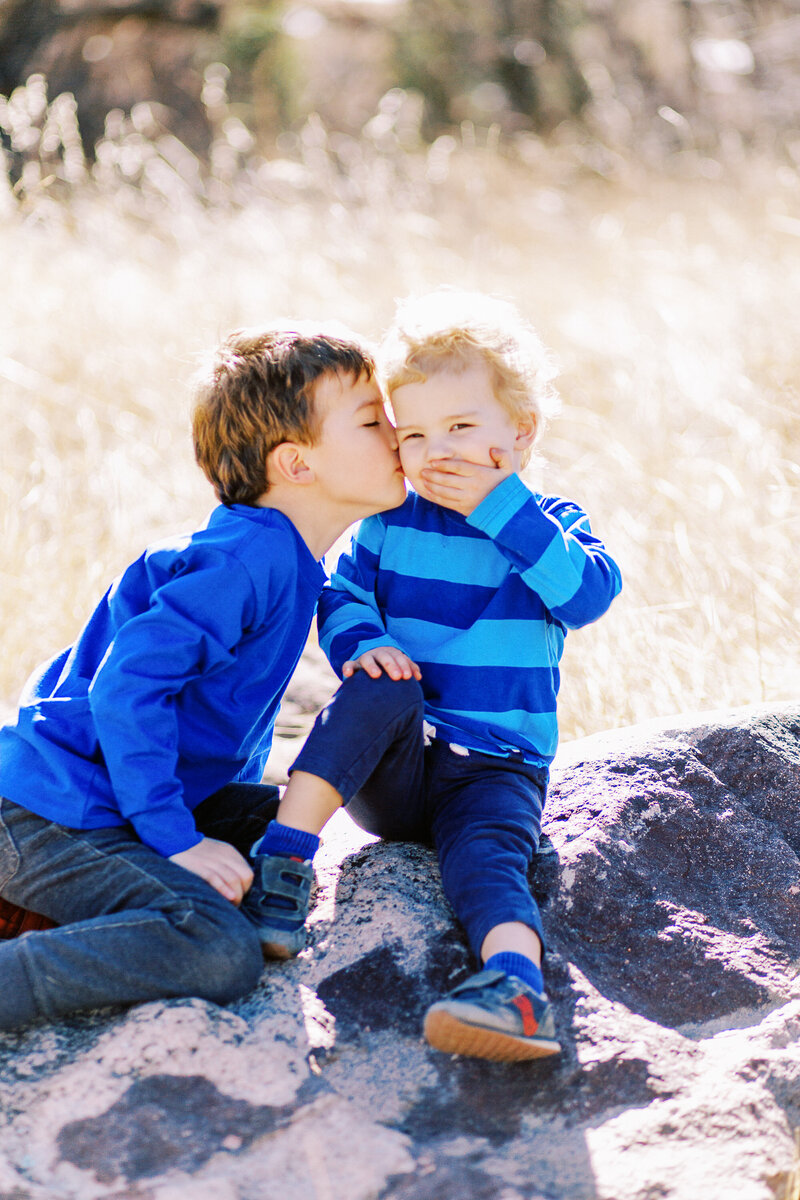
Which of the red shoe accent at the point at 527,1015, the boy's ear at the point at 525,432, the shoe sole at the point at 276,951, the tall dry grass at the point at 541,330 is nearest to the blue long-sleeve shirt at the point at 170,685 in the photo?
the shoe sole at the point at 276,951

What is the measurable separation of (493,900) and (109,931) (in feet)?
2.09

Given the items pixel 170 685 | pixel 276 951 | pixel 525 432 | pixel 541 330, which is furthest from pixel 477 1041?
pixel 541 330

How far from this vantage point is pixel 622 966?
6.40 feet

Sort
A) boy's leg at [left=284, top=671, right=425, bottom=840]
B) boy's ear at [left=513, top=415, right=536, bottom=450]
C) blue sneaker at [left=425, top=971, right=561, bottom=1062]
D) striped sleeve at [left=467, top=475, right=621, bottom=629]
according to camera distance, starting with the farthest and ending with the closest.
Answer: boy's ear at [left=513, top=415, right=536, bottom=450] → striped sleeve at [left=467, top=475, right=621, bottom=629] → boy's leg at [left=284, top=671, right=425, bottom=840] → blue sneaker at [left=425, top=971, right=561, bottom=1062]

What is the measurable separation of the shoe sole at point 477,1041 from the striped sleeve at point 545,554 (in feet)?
2.67

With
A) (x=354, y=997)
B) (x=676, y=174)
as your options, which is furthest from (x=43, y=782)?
(x=676, y=174)

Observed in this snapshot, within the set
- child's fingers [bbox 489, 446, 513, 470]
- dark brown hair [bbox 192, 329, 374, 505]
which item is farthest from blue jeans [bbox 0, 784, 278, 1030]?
child's fingers [bbox 489, 446, 513, 470]

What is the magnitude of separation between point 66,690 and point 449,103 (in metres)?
12.8

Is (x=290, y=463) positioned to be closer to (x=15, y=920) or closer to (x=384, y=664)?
(x=384, y=664)

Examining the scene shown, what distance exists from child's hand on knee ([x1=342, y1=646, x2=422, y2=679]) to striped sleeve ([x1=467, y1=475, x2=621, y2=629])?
0.93ft

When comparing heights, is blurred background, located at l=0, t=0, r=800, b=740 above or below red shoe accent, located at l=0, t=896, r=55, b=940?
above

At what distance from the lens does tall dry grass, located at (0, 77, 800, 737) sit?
3.54 m

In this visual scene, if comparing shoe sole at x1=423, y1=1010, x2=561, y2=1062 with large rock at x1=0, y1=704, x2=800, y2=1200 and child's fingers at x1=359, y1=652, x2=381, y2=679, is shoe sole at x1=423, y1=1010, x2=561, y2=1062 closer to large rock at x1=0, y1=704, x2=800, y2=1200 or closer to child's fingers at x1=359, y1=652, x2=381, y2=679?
large rock at x1=0, y1=704, x2=800, y2=1200

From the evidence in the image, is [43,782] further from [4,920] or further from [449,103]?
[449,103]
